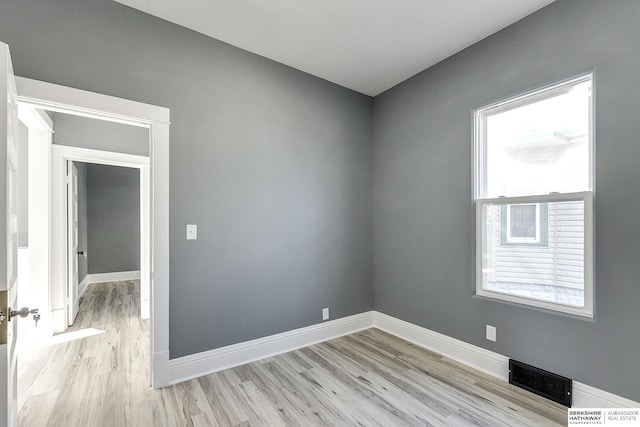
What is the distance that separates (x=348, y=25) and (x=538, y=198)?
1.93 metres

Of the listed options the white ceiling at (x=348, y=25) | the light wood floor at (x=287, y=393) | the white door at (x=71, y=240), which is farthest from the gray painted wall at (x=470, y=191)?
the white door at (x=71, y=240)

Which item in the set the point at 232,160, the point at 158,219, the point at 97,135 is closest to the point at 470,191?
the point at 232,160

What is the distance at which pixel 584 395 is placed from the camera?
1.86 meters

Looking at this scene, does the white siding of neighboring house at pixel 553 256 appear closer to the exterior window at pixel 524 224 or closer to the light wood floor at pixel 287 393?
the exterior window at pixel 524 224

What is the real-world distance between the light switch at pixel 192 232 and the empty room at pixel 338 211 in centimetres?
4

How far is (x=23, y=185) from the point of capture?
122 inches

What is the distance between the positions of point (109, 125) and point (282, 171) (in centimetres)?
237

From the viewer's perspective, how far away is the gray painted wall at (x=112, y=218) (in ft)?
20.3

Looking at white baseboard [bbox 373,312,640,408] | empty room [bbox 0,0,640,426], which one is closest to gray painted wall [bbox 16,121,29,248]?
empty room [bbox 0,0,640,426]

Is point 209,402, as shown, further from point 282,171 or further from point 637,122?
point 637,122

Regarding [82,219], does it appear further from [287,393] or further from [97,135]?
[287,393]

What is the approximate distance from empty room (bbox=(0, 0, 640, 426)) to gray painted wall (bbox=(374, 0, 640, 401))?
1 centimetres

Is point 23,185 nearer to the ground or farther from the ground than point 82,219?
farther from the ground

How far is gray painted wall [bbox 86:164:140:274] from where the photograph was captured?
6202 mm
